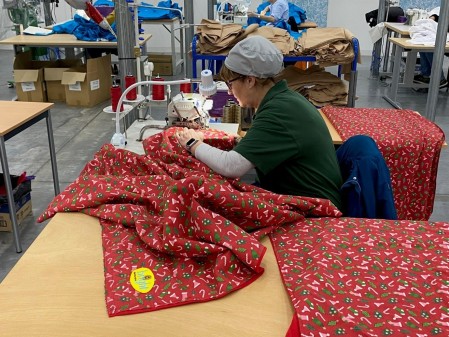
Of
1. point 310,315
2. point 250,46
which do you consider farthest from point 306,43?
point 310,315

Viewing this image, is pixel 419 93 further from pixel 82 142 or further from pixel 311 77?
pixel 82 142

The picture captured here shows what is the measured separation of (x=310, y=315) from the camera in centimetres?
106

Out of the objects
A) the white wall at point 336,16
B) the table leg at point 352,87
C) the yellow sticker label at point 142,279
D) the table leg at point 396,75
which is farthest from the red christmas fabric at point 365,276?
the white wall at point 336,16

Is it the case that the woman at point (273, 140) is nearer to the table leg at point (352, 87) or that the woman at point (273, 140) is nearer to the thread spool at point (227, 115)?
the thread spool at point (227, 115)

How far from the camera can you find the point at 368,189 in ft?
5.64

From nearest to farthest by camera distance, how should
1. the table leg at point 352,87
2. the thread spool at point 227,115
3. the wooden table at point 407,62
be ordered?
the thread spool at point 227,115, the table leg at point 352,87, the wooden table at point 407,62

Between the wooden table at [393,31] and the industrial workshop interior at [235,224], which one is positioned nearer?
the industrial workshop interior at [235,224]

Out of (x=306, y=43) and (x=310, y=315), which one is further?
(x=306, y=43)

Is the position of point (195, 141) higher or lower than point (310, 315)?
higher

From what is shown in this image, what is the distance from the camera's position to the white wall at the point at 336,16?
8383 millimetres

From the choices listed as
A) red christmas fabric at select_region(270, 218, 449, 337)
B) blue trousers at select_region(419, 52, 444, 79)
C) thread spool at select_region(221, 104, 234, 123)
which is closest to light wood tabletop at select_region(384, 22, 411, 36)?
blue trousers at select_region(419, 52, 444, 79)

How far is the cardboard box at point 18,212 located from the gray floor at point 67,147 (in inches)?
1.5

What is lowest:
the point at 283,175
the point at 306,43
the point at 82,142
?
the point at 82,142

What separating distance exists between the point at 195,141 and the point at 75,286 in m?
0.75
